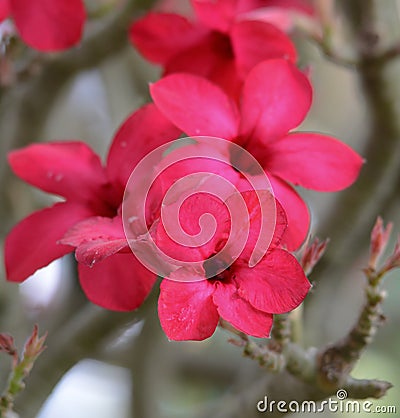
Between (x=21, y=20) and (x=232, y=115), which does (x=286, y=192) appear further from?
(x=21, y=20)

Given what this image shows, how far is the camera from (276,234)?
0.29 m

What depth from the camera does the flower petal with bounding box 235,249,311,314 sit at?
28 centimetres

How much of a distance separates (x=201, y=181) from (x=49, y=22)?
0.54ft

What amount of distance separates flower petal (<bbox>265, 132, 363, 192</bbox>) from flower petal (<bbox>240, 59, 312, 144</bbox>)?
0.01 metres

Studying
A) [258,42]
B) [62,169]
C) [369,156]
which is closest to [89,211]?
[62,169]

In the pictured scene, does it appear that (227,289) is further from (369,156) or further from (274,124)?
(369,156)

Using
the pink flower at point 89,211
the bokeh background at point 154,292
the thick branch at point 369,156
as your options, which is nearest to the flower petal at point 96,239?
the pink flower at point 89,211

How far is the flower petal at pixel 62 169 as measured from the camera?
1.21ft

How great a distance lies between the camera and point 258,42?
1.30 ft

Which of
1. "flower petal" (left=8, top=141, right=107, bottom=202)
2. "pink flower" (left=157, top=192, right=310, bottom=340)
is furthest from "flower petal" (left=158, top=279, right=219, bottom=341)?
"flower petal" (left=8, top=141, right=107, bottom=202)

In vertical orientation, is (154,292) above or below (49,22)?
below

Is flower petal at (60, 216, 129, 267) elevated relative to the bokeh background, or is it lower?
elevated

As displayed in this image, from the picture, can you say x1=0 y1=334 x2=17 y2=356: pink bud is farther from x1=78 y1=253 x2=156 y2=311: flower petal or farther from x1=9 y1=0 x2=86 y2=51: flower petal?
x1=9 y1=0 x2=86 y2=51: flower petal

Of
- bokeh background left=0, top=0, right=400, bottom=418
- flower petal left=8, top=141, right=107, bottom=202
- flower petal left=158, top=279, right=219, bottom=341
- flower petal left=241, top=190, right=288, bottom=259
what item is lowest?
bokeh background left=0, top=0, right=400, bottom=418
